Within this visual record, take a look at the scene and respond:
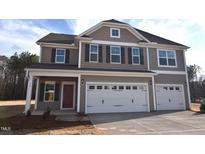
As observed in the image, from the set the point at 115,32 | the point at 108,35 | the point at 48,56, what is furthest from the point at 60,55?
the point at 115,32

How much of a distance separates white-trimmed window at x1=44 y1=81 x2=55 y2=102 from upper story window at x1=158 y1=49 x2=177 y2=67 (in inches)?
382

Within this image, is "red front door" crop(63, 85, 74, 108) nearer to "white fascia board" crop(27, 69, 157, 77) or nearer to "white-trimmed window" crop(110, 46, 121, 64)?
"white fascia board" crop(27, 69, 157, 77)

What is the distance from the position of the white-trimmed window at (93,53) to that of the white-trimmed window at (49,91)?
4.02 metres

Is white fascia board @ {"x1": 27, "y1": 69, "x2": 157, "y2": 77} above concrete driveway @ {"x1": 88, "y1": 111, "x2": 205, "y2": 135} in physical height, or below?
above

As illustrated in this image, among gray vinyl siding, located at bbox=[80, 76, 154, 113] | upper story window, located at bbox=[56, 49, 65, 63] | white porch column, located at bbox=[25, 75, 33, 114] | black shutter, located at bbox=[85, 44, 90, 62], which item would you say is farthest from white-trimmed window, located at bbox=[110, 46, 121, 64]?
white porch column, located at bbox=[25, 75, 33, 114]

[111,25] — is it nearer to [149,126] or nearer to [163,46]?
[163,46]

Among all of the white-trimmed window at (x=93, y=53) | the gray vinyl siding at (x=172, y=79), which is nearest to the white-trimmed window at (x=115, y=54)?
the white-trimmed window at (x=93, y=53)

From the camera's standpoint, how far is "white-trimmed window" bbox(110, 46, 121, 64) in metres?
12.4

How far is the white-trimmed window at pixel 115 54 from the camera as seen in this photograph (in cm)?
1241

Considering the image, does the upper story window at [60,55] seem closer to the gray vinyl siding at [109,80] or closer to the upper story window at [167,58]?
the gray vinyl siding at [109,80]

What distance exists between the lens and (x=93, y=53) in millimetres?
12148

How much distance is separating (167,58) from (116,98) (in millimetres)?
6348
